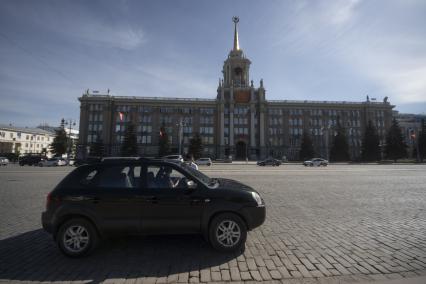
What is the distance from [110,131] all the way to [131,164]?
85.0 metres

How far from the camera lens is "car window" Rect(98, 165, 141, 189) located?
4.82m

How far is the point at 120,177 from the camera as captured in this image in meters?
4.90

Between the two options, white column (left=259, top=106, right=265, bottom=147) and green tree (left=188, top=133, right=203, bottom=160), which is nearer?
green tree (left=188, top=133, right=203, bottom=160)

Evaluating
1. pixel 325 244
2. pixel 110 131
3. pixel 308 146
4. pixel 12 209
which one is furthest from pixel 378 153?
pixel 110 131

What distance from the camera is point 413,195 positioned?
1077 cm

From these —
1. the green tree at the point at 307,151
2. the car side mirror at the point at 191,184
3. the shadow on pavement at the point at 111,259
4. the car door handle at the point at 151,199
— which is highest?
the green tree at the point at 307,151

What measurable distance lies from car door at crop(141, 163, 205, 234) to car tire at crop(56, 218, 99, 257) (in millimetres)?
1067

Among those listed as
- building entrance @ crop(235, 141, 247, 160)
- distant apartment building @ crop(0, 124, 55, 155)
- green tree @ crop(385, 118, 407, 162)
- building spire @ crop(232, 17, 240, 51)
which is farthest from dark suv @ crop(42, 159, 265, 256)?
distant apartment building @ crop(0, 124, 55, 155)

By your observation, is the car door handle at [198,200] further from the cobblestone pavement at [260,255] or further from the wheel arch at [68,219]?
the wheel arch at [68,219]

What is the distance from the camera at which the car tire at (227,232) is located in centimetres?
476

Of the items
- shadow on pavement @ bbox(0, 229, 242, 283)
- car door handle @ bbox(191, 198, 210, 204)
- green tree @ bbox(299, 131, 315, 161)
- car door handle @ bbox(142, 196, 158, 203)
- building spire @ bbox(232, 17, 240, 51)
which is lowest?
shadow on pavement @ bbox(0, 229, 242, 283)

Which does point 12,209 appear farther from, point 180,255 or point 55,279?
point 180,255

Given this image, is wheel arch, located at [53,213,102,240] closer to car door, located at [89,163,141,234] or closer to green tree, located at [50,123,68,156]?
car door, located at [89,163,141,234]

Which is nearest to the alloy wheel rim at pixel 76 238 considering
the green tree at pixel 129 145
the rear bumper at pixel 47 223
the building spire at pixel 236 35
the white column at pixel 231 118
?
the rear bumper at pixel 47 223
